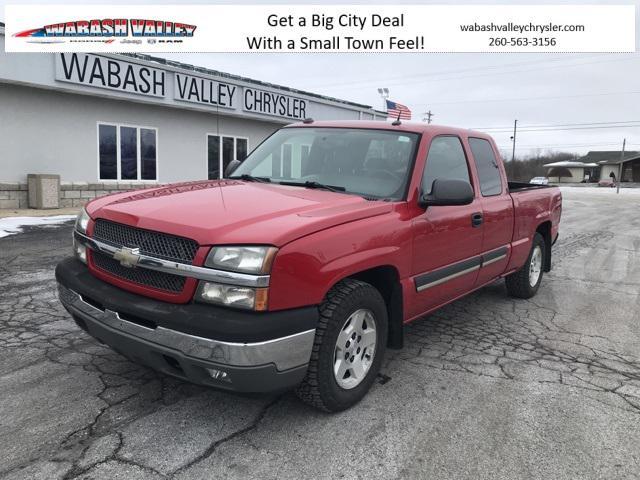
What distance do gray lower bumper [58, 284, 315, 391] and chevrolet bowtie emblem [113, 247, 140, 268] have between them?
30 cm

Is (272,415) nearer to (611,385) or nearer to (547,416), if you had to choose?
(547,416)

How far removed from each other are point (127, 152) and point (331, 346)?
14.0m

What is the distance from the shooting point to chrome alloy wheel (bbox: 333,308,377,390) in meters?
3.18

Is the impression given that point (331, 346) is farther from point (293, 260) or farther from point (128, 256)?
point (128, 256)

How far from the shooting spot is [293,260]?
2760 mm

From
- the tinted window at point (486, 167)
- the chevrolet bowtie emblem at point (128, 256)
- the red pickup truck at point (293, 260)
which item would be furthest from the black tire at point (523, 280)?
the chevrolet bowtie emblem at point (128, 256)

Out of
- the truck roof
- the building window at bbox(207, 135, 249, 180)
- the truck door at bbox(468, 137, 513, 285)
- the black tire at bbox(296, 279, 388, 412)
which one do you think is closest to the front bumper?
the black tire at bbox(296, 279, 388, 412)

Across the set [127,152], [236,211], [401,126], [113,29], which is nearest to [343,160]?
[401,126]

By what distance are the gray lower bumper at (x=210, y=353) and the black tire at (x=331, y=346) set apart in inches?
5.0

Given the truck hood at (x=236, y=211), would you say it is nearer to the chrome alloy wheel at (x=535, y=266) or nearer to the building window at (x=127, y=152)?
the chrome alloy wheel at (x=535, y=266)

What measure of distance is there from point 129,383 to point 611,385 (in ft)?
11.3

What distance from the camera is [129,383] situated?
11.5ft

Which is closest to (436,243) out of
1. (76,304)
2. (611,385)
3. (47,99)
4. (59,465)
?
(611,385)

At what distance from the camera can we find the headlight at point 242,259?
2678mm
